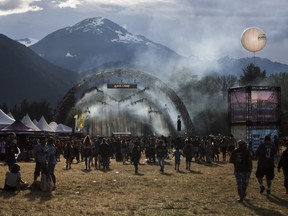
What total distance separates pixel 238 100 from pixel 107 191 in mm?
24237

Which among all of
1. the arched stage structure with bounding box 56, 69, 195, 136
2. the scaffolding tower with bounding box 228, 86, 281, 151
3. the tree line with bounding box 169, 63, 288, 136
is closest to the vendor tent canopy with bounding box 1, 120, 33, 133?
the scaffolding tower with bounding box 228, 86, 281, 151

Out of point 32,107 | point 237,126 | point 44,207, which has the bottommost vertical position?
point 44,207

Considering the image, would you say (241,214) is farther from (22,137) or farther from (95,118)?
(95,118)

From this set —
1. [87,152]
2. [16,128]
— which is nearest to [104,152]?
[87,152]

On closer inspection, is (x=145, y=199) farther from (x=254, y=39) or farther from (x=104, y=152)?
(x=254, y=39)

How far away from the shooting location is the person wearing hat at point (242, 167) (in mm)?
13703

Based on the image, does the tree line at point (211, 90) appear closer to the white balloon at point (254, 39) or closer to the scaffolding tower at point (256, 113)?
the scaffolding tower at point (256, 113)

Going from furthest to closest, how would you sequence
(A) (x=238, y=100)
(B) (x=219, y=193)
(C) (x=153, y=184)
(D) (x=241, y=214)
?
(A) (x=238, y=100), (C) (x=153, y=184), (B) (x=219, y=193), (D) (x=241, y=214)

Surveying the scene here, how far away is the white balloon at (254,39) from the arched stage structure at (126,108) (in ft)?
127

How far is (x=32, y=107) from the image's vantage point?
419 ft

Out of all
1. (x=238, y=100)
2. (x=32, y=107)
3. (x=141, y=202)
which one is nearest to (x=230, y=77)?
(x=32, y=107)

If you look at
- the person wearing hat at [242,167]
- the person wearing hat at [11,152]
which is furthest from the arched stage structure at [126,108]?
the person wearing hat at [242,167]

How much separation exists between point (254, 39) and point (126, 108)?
76.7 metres

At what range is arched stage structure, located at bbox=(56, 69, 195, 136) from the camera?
75.1 metres
